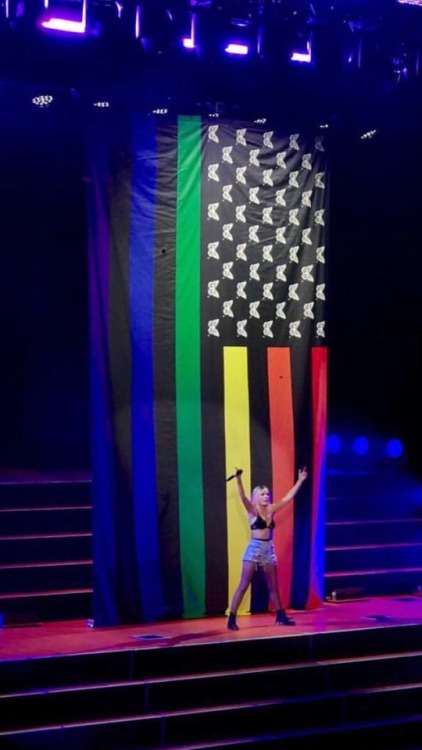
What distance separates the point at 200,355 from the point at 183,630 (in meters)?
2.29

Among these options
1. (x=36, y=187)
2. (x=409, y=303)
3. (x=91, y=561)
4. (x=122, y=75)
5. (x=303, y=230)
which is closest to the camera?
(x=122, y=75)

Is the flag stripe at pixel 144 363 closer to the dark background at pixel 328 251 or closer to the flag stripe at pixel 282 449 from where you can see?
the dark background at pixel 328 251

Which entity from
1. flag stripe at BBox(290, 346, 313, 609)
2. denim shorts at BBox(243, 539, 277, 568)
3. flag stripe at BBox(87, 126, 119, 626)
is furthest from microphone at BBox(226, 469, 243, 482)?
flag stripe at BBox(87, 126, 119, 626)

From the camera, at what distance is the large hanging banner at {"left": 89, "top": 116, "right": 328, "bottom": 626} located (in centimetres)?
827

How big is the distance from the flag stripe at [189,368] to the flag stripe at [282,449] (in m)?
0.71

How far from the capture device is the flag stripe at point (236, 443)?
8.67m

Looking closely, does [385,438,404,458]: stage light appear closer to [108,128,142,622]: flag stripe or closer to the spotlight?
[108,128,142,622]: flag stripe

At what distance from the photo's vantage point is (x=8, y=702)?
6473mm

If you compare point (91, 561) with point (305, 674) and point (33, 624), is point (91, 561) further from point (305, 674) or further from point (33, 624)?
point (305, 674)

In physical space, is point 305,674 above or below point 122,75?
below

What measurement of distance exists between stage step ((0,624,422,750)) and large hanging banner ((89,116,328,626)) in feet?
3.57

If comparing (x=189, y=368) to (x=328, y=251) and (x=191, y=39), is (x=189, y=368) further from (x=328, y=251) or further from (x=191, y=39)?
(x=191, y=39)

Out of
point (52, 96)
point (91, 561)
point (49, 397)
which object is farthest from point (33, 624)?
point (52, 96)

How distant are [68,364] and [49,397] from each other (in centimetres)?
42
